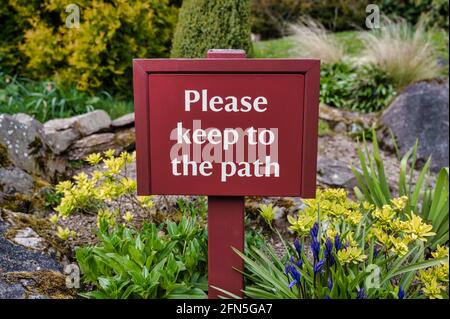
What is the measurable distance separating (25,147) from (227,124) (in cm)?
208

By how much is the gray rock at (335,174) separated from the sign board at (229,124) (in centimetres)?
209

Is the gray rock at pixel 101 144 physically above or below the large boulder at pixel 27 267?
above

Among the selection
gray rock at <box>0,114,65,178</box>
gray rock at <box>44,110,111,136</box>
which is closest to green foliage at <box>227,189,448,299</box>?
gray rock at <box>0,114,65,178</box>

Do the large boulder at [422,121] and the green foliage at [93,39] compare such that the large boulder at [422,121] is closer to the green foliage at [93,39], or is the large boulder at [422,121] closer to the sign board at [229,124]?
the green foliage at [93,39]

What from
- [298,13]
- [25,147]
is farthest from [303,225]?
[298,13]

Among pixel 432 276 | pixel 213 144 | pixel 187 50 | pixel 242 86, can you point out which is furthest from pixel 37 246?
pixel 187 50

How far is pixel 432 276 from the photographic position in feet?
7.20

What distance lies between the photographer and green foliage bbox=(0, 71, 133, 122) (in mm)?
4770

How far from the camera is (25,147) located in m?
3.58

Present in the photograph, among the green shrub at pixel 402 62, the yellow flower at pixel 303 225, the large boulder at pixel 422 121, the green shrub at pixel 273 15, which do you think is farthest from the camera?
the green shrub at pixel 273 15

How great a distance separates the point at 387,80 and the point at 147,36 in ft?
9.49

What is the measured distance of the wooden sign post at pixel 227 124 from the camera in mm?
1979

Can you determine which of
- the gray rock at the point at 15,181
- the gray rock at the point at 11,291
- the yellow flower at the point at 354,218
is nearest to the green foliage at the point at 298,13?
the gray rock at the point at 15,181

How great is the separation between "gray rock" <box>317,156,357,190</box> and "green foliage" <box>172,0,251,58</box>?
129 centimetres
